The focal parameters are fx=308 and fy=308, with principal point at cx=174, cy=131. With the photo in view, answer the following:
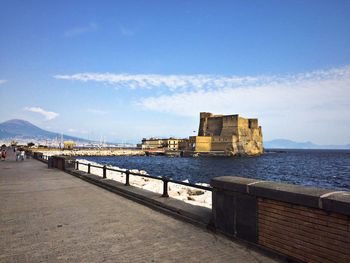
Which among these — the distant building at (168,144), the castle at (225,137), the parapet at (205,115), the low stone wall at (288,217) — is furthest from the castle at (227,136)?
the low stone wall at (288,217)

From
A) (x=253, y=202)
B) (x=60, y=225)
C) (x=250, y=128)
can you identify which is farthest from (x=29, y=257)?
(x=250, y=128)

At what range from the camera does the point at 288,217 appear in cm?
483

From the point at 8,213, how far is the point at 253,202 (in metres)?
7.09

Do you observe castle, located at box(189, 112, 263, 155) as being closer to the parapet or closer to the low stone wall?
the parapet

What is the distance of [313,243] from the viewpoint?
14.6ft

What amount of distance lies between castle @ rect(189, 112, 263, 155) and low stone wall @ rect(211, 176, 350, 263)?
12572 cm

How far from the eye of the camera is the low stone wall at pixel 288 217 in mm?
4164

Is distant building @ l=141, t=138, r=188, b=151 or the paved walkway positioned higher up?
distant building @ l=141, t=138, r=188, b=151

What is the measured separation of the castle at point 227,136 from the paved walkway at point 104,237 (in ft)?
405

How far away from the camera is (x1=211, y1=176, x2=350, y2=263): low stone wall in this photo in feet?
13.7

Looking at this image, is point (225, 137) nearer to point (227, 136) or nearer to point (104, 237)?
point (227, 136)

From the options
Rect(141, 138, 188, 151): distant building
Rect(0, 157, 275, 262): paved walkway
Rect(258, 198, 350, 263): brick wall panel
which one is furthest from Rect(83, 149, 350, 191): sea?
Rect(141, 138, 188, 151): distant building

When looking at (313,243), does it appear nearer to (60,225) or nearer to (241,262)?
(241,262)

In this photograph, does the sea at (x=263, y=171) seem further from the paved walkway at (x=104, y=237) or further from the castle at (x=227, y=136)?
the castle at (x=227, y=136)
